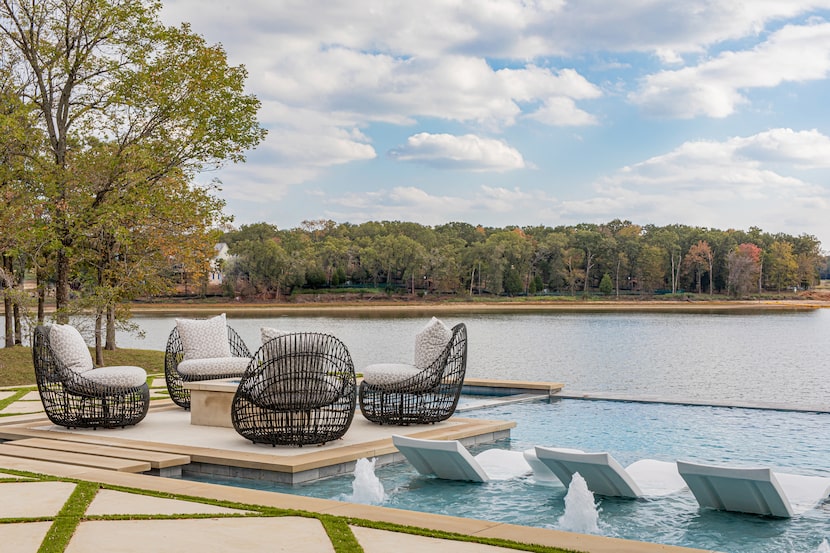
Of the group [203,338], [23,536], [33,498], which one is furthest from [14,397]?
[23,536]

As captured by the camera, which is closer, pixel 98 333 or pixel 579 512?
pixel 579 512

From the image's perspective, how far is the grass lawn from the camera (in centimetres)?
1479

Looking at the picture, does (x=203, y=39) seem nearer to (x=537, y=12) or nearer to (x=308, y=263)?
(x=537, y=12)

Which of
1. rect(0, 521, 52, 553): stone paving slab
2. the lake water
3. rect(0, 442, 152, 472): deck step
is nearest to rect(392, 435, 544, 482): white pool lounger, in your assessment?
rect(0, 442, 152, 472): deck step

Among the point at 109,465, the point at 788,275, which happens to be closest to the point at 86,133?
the point at 109,465

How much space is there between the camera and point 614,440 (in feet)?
28.3

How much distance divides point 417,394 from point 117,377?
2.80m

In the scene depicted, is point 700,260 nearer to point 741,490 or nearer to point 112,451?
point 741,490

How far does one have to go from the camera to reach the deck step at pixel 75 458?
6.32 m

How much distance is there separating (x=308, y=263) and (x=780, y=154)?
4758 cm

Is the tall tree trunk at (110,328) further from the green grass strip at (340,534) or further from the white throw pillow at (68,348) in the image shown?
the green grass strip at (340,534)

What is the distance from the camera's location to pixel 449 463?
21.2 feet

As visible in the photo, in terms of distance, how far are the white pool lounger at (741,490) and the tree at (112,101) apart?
40.8 feet

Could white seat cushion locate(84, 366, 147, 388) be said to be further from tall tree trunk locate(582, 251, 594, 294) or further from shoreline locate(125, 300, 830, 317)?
tall tree trunk locate(582, 251, 594, 294)
